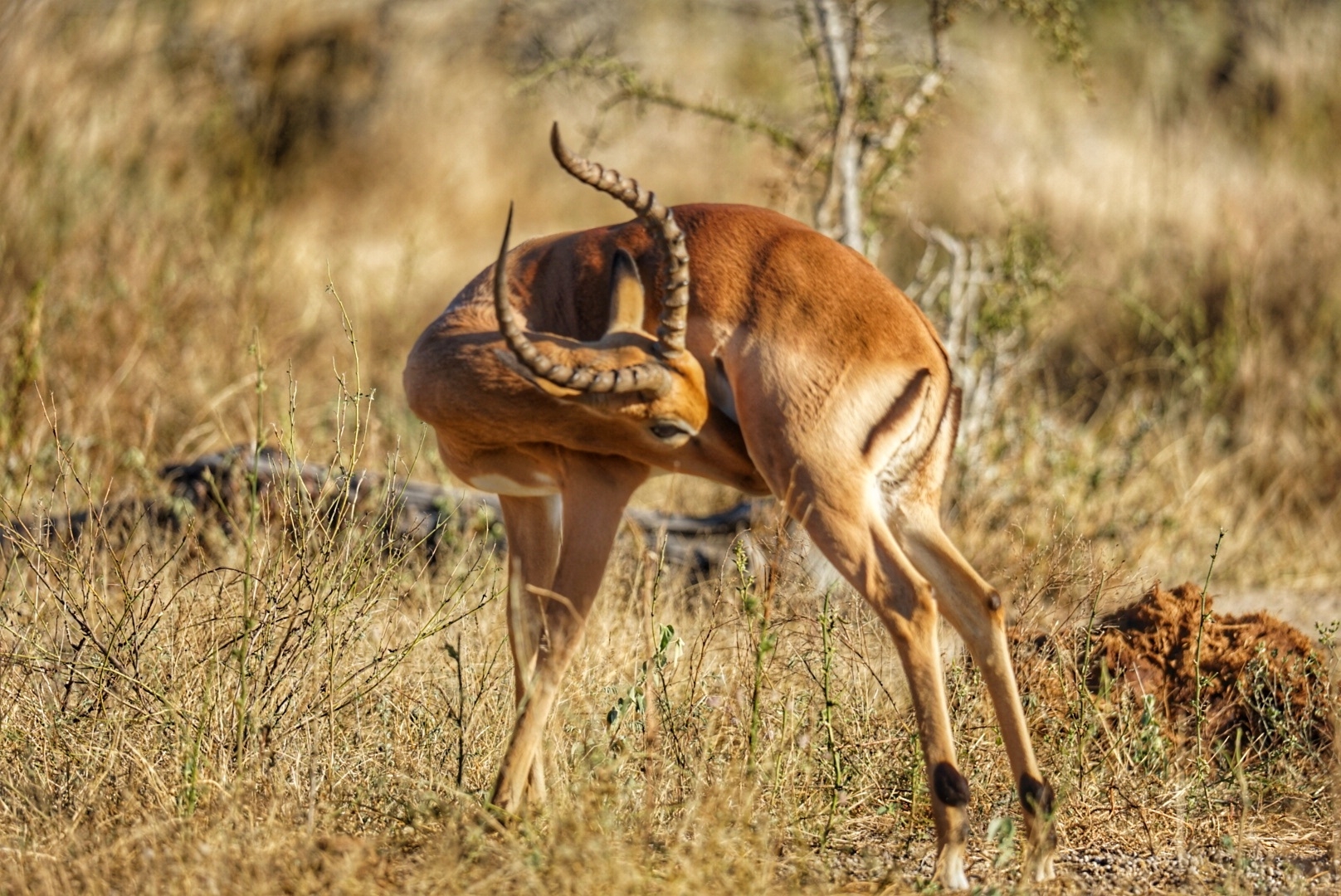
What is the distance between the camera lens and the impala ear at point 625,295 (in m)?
3.28

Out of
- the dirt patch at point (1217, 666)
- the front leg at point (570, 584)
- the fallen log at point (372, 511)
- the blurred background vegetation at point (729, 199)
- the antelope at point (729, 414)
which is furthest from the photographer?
the blurred background vegetation at point (729, 199)

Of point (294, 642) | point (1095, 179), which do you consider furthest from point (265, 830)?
point (1095, 179)

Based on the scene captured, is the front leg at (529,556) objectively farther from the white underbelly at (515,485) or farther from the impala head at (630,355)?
the impala head at (630,355)

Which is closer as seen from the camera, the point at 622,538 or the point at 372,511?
the point at 372,511

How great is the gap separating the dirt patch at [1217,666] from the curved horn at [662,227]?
5.70ft

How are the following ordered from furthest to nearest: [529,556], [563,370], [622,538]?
1. [622,538]
2. [529,556]
3. [563,370]

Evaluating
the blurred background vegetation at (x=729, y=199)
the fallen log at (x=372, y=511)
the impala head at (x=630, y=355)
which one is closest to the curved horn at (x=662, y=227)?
the impala head at (x=630, y=355)

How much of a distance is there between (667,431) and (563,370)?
0.34m

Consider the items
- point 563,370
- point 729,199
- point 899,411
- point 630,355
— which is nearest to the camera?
point 563,370

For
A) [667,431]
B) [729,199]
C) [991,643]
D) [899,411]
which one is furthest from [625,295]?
[729,199]

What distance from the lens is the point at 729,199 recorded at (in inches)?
496

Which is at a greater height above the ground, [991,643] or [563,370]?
[563,370]

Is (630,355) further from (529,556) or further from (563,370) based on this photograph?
(529,556)

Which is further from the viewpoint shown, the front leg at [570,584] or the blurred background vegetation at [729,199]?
the blurred background vegetation at [729,199]
